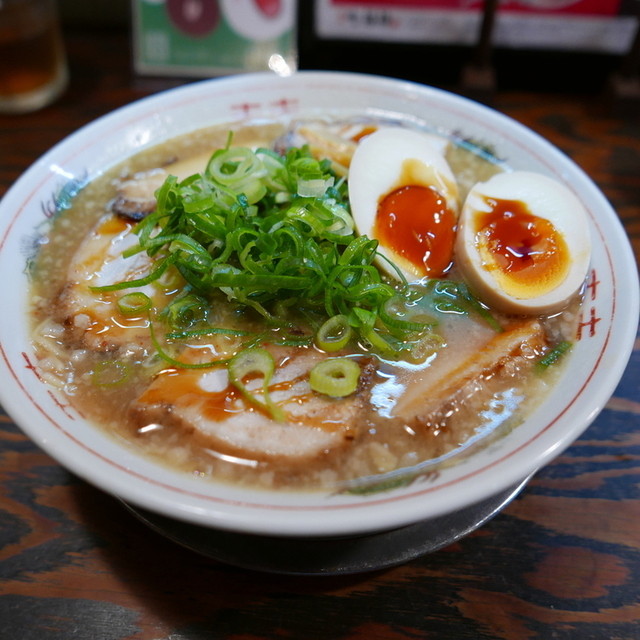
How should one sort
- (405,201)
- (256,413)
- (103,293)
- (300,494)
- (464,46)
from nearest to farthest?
(300,494) → (256,413) → (103,293) → (405,201) → (464,46)

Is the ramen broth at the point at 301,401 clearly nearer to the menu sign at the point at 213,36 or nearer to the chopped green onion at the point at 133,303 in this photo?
the chopped green onion at the point at 133,303

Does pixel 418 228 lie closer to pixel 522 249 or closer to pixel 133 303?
pixel 522 249

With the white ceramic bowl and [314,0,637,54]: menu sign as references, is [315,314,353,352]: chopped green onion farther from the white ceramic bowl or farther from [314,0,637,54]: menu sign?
[314,0,637,54]: menu sign

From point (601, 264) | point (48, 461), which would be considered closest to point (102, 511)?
point (48, 461)

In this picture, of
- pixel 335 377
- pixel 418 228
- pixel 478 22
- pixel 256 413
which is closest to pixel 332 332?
pixel 335 377

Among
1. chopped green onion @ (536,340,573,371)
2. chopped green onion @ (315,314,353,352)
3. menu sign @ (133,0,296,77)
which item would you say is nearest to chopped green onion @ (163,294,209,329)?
chopped green onion @ (315,314,353,352)

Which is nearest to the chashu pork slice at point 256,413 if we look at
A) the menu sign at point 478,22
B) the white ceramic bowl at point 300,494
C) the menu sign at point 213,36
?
the white ceramic bowl at point 300,494
